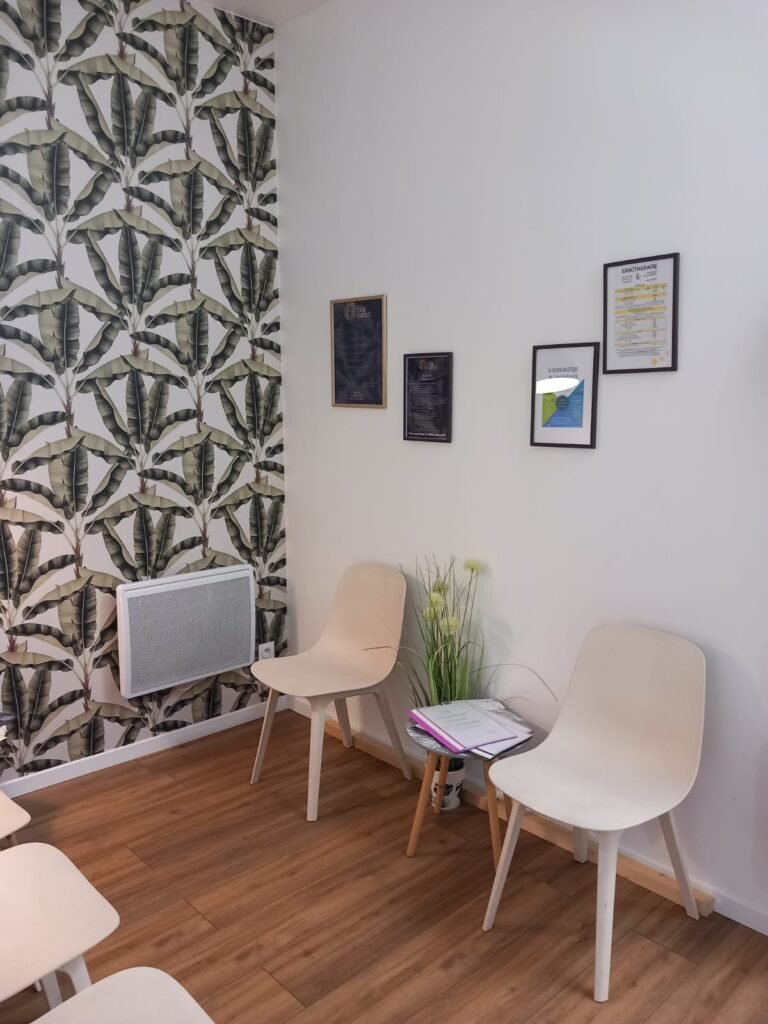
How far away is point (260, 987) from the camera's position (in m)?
2.07

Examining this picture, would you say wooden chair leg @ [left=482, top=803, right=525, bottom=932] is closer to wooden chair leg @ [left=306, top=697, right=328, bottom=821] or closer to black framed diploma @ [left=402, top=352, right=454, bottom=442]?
wooden chair leg @ [left=306, top=697, right=328, bottom=821]

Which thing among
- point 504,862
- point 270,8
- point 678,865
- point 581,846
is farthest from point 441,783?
point 270,8

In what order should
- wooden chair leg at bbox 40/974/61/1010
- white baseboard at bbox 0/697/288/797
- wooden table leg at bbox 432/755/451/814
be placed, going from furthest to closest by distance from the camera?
1. white baseboard at bbox 0/697/288/797
2. wooden table leg at bbox 432/755/451/814
3. wooden chair leg at bbox 40/974/61/1010

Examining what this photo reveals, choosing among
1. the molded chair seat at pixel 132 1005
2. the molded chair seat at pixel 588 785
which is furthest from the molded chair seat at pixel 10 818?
the molded chair seat at pixel 588 785

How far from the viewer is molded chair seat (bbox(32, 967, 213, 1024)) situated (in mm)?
1355

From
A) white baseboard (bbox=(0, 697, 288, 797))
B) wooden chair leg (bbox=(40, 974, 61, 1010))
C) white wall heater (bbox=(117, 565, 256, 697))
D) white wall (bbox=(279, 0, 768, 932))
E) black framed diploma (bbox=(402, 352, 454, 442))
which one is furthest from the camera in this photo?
white wall heater (bbox=(117, 565, 256, 697))

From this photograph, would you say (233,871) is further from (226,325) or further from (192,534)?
(226,325)

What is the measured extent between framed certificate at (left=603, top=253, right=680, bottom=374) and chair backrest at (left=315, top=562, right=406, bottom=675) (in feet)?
3.93

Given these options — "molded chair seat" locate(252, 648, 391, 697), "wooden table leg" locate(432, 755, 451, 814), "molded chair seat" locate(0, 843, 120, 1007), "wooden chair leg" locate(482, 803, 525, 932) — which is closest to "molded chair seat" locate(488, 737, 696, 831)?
"wooden chair leg" locate(482, 803, 525, 932)

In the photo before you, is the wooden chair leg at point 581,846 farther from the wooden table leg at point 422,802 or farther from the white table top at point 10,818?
the white table top at point 10,818

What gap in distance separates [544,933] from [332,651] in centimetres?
135

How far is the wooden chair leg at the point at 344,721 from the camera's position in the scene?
332cm

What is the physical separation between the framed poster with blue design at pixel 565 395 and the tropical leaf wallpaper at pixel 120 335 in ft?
4.79

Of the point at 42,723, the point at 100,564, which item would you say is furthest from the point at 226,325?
the point at 42,723
